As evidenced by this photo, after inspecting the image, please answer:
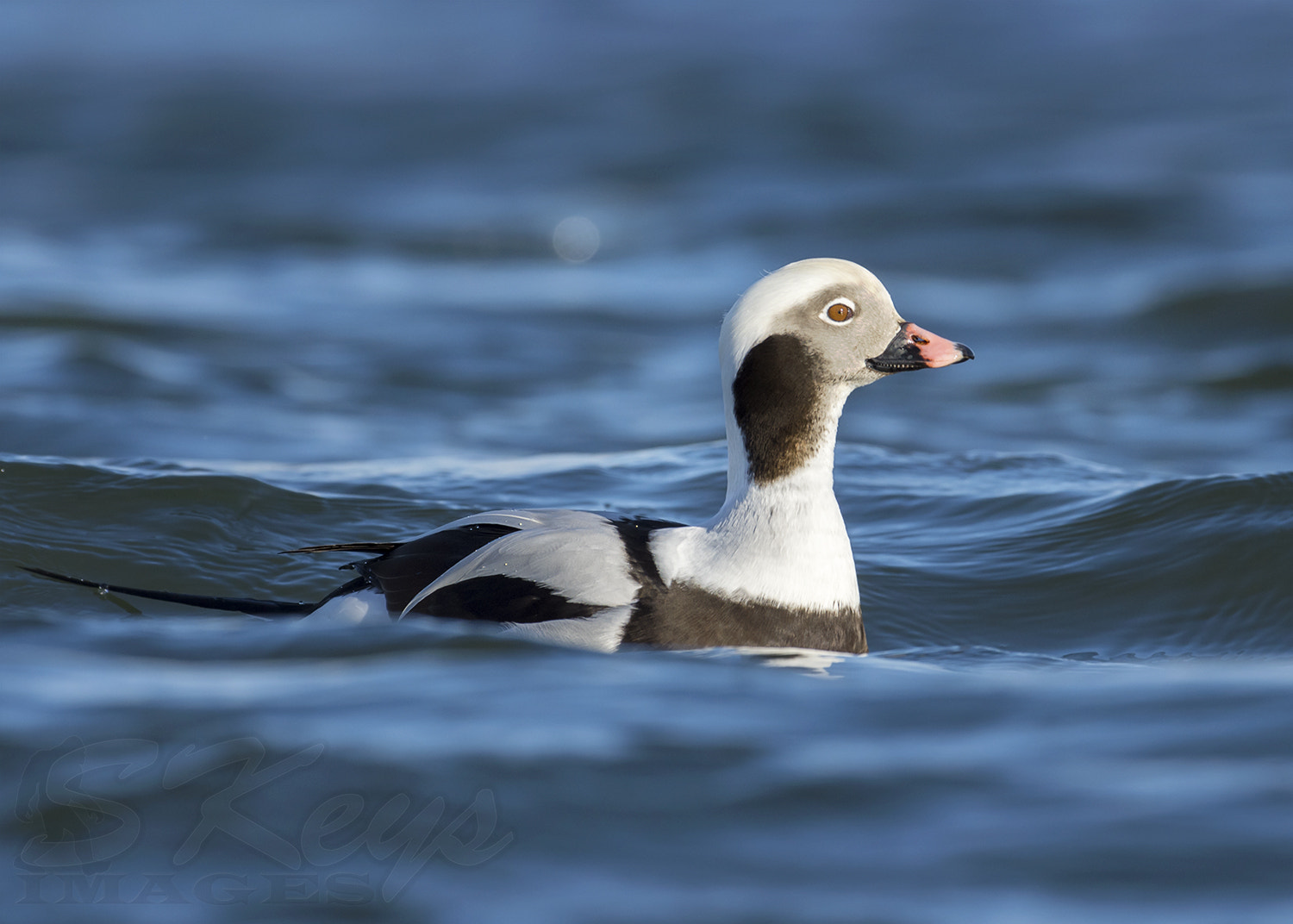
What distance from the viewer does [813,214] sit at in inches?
571

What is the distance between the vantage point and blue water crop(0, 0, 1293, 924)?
3318 mm

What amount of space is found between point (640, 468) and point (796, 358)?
336cm

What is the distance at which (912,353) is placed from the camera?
4855 mm

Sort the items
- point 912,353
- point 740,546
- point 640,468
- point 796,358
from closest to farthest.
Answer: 1. point 740,546
2. point 796,358
3. point 912,353
4. point 640,468

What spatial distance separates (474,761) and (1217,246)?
10969 mm

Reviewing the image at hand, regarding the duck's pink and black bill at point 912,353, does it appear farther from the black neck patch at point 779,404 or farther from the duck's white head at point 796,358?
the black neck patch at point 779,404

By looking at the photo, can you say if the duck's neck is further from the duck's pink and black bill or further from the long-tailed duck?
the duck's pink and black bill

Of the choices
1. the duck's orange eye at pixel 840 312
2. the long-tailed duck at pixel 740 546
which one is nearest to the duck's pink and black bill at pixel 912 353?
the long-tailed duck at pixel 740 546

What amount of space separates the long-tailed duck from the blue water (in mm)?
153

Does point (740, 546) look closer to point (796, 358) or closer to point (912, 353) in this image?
point (796, 358)

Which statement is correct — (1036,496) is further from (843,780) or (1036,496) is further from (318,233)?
(318,233)

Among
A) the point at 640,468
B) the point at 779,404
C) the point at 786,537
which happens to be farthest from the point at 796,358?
the point at 640,468

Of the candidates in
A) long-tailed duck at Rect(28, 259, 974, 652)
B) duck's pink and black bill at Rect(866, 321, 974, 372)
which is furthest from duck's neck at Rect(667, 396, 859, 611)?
duck's pink and black bill at Rect(866, 321, 974, 372)

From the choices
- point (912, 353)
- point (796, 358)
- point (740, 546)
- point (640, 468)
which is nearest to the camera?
point (740, 546)
